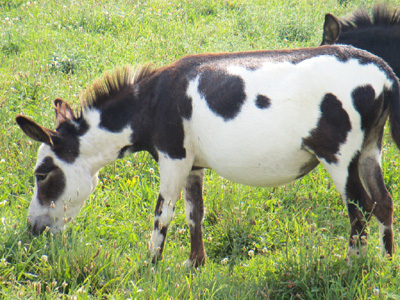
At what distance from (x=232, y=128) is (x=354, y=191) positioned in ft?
3.09

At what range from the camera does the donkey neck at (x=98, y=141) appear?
4.63 m

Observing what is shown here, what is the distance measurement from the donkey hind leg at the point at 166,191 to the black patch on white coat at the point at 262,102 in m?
0.78

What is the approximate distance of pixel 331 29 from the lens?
624 cm

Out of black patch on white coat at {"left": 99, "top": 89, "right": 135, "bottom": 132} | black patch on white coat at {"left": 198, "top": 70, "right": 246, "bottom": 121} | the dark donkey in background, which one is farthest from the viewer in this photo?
the dark donkey in background

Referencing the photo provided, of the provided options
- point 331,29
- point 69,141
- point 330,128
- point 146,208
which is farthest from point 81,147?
point 331,29

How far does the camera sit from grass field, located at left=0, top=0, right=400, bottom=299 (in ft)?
13.1

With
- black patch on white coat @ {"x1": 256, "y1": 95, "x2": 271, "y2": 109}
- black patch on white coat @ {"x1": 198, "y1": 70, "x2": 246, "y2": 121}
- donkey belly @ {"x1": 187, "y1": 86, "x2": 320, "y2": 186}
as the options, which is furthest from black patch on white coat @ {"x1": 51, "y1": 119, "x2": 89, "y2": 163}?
black patch on white coat @ {"x1": 256, "y1": 95, "x2": 271, "y2": 109}

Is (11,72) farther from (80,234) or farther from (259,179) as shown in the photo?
(259,179)

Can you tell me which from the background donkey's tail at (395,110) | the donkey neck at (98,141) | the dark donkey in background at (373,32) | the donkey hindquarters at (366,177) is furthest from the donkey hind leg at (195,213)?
the dark donkey in background at (373,32)

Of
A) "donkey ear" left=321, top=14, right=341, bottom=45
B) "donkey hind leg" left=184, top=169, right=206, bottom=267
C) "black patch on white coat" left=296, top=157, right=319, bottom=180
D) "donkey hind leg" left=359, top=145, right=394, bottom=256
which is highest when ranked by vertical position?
"donkey ear" left=321, top=14, right=341, bottom=45

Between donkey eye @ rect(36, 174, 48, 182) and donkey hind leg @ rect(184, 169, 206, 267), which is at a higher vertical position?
donkey eye @ rect(36, 174, 48, 182)

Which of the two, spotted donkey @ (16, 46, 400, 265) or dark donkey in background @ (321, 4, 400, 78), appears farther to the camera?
dark donkey in background @ (321, 4, 400, 78)

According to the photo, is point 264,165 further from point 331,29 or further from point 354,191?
point 331,29

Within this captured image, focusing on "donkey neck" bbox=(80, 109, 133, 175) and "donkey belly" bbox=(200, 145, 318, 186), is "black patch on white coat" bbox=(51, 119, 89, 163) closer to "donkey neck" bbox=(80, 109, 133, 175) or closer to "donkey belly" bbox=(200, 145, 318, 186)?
"donkey neck" bbox=(80, 109, 133, 175)
